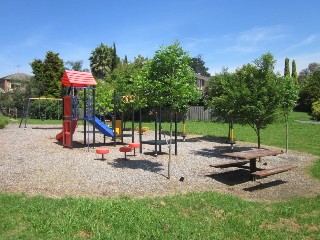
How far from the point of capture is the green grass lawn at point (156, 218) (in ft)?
18.0

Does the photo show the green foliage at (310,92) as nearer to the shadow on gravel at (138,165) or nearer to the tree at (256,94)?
the tree at (256,94)

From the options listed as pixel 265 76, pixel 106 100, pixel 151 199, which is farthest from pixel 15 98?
pixel 151 199

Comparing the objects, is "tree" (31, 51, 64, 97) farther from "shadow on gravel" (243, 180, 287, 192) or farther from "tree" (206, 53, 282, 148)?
"shadow on gravel" (243, 180, 287, 192)

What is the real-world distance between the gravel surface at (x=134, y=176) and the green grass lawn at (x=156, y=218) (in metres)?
0.83

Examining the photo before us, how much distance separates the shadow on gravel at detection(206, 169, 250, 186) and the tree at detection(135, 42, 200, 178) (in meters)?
1.71

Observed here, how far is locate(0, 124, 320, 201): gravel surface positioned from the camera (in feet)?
27.1

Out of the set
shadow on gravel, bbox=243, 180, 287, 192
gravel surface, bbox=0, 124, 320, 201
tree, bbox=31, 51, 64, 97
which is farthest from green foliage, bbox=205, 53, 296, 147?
tree, bbox=31, 51, 64, 97

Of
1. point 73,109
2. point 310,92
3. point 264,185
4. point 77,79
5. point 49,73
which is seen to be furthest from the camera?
point 310,92

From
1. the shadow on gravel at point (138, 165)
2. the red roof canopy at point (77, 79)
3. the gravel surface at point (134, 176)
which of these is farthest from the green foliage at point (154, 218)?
the red roof canopy at point (77, 79)

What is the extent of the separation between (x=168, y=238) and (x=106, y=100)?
60.4ft

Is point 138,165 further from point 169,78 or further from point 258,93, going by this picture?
point 258,93

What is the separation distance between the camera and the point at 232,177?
10438 mm

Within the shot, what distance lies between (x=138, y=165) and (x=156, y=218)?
17.3ft

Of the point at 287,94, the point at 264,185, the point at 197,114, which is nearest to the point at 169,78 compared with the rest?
the point at 264,185
